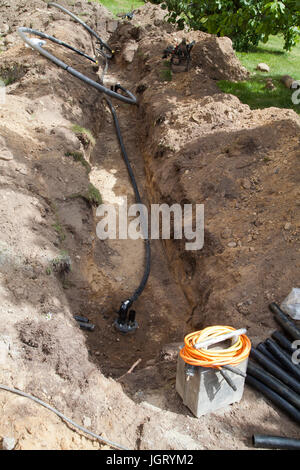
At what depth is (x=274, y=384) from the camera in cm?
410

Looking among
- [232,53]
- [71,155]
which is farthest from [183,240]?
[232,53]

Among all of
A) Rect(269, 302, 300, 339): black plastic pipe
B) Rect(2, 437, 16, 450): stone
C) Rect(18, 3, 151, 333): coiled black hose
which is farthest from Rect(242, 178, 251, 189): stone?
Rect(2, 437, 16, 450): stone

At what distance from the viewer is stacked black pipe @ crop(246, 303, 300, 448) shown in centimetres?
400

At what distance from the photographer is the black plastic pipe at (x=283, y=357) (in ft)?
14.0

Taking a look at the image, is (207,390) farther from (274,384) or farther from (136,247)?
(136,247)

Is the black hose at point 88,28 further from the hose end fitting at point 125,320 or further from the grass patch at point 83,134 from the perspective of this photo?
the hose end fitting at point 125,320

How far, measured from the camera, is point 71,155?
8664 millimetres

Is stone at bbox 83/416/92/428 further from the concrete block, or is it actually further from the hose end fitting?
the hose end fitting

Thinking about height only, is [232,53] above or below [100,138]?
above

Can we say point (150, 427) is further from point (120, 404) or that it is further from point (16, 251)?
point (16, 251)

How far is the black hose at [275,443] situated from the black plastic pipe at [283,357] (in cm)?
74

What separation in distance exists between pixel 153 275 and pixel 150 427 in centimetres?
396

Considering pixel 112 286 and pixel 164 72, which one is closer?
pixel 112 286

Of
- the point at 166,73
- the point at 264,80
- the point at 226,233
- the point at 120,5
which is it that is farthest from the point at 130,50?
the point at 226,233
